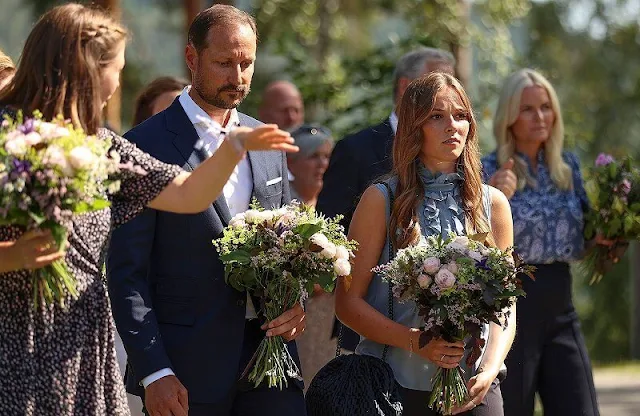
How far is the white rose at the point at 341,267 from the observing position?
558cm

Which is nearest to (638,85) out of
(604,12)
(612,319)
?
(604,12)

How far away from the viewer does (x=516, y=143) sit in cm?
826

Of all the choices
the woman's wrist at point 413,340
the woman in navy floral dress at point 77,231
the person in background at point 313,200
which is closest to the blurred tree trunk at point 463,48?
the person in background at point 313,200

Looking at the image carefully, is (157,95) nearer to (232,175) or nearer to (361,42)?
(232,175)

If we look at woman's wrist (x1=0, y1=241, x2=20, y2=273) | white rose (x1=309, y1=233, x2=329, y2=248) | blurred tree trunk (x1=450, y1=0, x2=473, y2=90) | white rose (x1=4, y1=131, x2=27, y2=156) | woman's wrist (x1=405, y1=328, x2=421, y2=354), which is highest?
blurred tree trunk (x1=450, y1=0, x2=473, y2=90)

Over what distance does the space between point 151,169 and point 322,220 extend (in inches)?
41.6

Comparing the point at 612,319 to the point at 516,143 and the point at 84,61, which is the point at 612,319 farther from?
the point at 84,61

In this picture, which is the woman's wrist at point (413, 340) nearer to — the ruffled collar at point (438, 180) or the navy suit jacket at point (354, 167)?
the ruffled collar at point (438, 180)

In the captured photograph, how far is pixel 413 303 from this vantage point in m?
6.05

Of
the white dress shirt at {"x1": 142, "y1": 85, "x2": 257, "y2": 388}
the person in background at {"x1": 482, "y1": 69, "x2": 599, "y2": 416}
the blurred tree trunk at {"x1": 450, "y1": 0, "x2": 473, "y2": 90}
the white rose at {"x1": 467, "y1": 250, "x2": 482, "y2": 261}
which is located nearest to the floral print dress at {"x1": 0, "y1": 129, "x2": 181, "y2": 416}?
the white dress shirt at {"x1": 142, "y1": 85, "x2": 257, "y2": 388}

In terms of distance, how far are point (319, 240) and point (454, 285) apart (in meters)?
0.61

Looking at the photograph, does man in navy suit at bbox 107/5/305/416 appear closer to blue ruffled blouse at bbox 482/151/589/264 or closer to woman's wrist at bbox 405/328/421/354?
woman's wrist at bbox 405/328/421/354

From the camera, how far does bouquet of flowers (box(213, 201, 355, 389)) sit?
18.3ft

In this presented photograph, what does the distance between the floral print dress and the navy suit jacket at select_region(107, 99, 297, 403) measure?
0.85 m
